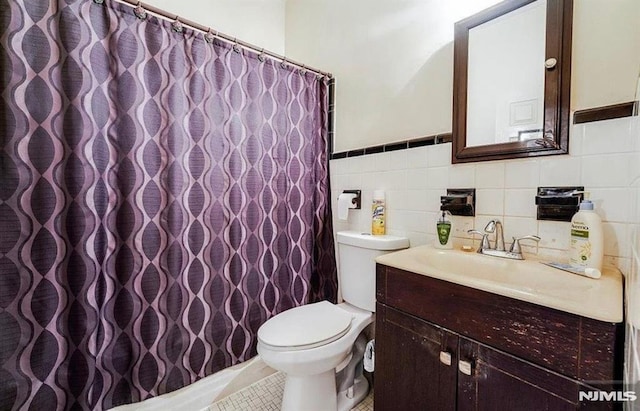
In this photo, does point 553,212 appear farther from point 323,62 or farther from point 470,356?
point 323,62

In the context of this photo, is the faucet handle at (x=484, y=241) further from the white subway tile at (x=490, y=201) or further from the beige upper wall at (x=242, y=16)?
the beige upper wall at (x=242, y=16)

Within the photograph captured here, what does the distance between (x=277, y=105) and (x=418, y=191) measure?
0.90 meters

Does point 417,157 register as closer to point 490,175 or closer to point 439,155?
point 439,155

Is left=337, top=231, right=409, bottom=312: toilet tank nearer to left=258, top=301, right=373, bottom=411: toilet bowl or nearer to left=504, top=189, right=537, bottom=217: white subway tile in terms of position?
left=258, top=301, right=373, bottom=411: toilet bowl

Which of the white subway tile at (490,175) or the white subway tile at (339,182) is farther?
the white subway tile at (339,182)

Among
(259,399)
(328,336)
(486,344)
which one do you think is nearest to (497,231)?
(486,344)

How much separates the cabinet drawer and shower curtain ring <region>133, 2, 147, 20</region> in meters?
1.43

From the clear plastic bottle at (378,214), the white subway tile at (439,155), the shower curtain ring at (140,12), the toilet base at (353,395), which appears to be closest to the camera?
the shower curtain ring at (140,12)

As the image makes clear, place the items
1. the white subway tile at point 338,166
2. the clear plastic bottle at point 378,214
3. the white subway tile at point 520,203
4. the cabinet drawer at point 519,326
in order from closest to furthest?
the cabinet drawer at point 519,326
the white subway tile at point 520,203
the clear plastic bottle at point 378,214
the white subway tile at point 338,166

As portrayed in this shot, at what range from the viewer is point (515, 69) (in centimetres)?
104

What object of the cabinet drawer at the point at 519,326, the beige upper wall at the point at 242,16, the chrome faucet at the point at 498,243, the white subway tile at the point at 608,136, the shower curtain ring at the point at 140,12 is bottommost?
the cabinet drawer at the point at 519,326

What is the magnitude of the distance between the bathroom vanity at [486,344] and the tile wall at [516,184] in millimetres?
137

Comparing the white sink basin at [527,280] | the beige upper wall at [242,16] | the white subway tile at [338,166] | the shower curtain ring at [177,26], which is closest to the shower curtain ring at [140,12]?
the shower curtain ring at [177,26]

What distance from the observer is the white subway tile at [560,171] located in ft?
2.95
